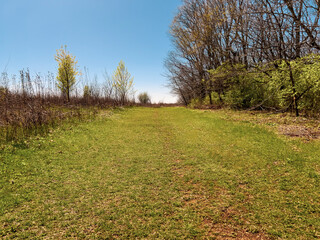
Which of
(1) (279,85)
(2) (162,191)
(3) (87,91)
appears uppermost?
(3) (87,91)

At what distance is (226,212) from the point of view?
2.79 m

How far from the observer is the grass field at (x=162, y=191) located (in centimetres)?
245

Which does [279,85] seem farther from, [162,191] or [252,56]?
[162,191]

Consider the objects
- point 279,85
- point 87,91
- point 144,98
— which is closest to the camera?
point 279,85

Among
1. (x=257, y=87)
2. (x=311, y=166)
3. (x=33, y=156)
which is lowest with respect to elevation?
(x=311, y=166)

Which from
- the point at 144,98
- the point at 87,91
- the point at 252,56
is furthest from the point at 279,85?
the point at 144,98

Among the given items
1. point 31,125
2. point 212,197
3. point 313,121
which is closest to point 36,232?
point 212,197

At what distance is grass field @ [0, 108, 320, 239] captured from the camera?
245 cm

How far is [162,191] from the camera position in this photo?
3463 mm

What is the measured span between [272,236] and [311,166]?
2.83 metres

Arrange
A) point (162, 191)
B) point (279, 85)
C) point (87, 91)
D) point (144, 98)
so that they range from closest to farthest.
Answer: point (162, 191), point (279, 85), point (87, 91), point (144, 98)

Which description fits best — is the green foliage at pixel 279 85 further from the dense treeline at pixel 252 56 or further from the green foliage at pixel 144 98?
the green foliage at pixel 144 98

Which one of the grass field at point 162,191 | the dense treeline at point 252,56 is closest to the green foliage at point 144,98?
the dense treeline at point 252,56

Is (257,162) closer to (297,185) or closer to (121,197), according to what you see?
(297,185)
